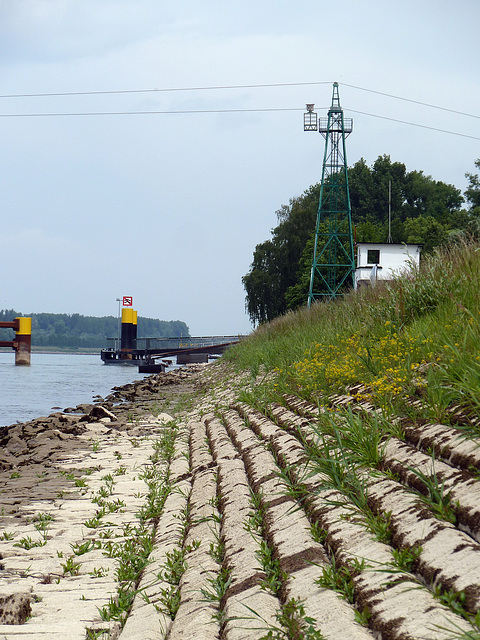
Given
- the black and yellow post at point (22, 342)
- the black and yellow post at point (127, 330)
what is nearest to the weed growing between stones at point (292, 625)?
the black and yellow post at point (127, 330)

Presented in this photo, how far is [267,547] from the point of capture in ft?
13.6

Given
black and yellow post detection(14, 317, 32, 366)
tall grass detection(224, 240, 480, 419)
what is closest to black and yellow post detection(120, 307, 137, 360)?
black and yellow post detection(14, 317, 32, 366)

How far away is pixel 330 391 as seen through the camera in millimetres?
7125

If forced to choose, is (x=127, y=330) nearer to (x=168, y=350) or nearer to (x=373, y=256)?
(x=168, y=350)

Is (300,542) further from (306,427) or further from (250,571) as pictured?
(306,427)

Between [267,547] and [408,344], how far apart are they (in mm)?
3077

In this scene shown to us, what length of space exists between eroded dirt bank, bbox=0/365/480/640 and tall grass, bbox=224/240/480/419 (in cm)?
43

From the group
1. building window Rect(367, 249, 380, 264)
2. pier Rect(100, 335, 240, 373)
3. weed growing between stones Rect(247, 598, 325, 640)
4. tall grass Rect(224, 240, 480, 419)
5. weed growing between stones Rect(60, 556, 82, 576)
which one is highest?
building window Rect(367, 249, 380, 264)

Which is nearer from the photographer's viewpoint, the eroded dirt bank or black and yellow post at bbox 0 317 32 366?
the eroded dirt bank

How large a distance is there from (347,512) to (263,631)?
1.08 m

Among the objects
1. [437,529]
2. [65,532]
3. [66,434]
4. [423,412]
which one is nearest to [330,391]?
[423,412]

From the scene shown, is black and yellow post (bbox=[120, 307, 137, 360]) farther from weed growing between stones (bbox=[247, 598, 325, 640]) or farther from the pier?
weed growing between stones (bbox=[247, 598, 325, 640])

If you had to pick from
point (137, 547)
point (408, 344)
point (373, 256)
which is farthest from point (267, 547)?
point (373, 256)

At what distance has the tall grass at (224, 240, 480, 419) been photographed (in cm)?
478
